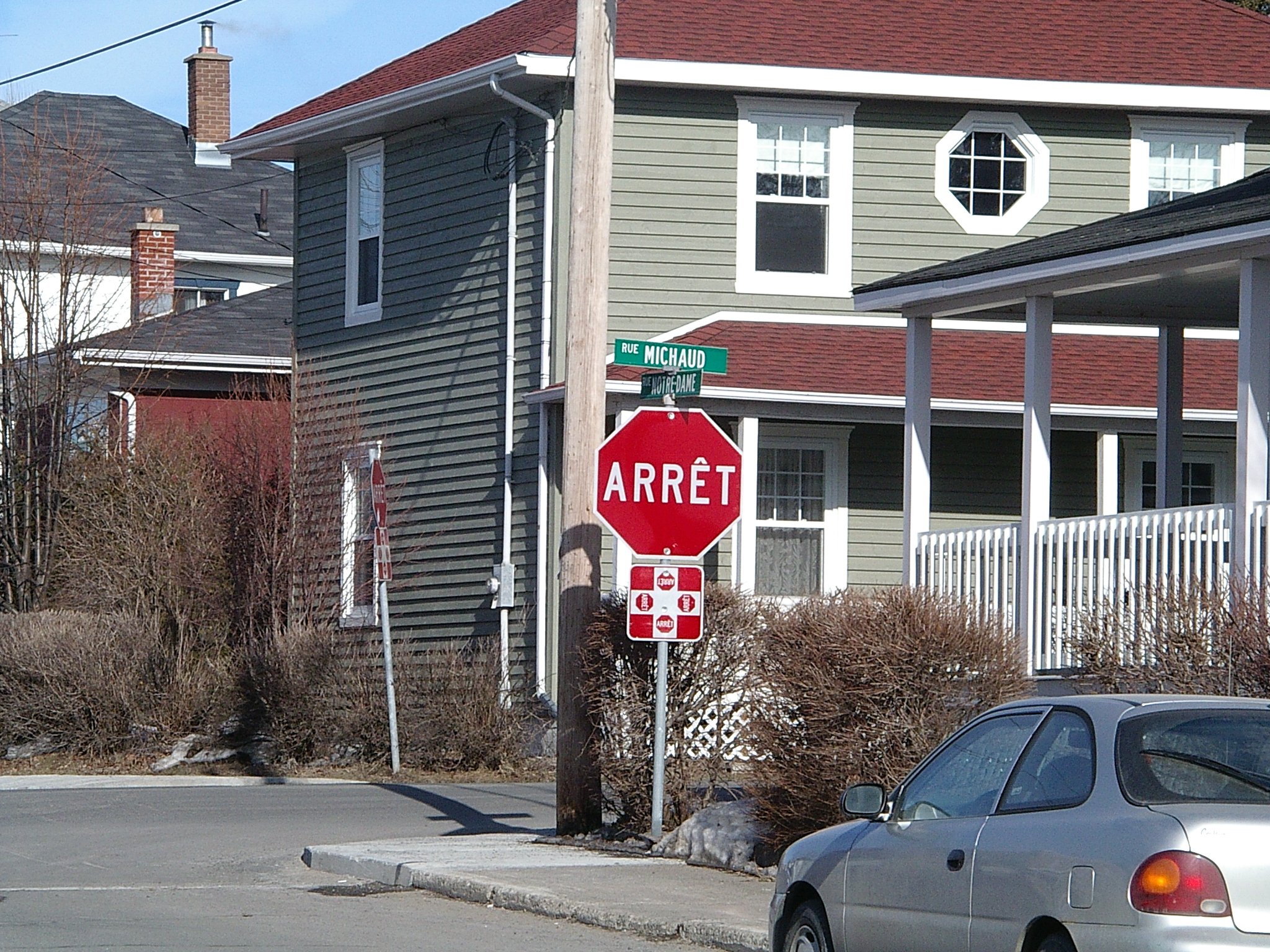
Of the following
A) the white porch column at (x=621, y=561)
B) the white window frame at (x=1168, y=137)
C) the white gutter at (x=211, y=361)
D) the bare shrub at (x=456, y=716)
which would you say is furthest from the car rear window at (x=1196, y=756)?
the white gutter at (x=211, y=361)

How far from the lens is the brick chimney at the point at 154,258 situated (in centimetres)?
3316

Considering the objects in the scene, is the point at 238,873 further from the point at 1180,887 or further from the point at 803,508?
the point at 803,508

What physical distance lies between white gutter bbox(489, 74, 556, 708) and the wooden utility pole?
6.95 m

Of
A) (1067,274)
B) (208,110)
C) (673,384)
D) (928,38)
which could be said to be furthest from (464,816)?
(208,110)

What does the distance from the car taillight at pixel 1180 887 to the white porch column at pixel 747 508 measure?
13.3m

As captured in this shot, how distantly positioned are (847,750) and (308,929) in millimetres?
3301

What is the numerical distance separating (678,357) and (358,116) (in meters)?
11.0

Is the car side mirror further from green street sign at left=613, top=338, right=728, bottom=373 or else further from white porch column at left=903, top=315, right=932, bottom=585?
white porch column at left=903, top=315, right=932, bottom=585

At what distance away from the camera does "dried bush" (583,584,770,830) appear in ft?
43.1

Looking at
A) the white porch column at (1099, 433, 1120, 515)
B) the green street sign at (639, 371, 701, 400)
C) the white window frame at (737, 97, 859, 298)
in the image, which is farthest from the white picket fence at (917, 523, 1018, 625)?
the white window frame at (737, 97, 859, 298)

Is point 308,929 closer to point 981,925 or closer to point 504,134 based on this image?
point 981,925

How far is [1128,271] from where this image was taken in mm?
13547

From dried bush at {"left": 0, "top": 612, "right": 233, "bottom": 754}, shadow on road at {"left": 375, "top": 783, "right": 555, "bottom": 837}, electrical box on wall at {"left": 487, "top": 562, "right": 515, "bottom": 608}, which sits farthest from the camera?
electrical box on wall at {"left": 487, "top": 562, "right": 515, "bottom": 608}

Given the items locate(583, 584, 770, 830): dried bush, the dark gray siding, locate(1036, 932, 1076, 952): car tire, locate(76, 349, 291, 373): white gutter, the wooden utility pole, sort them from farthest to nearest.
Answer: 1. locate(76, 349, 291, 373): white gutter
2. the dark gray siding
3. the wooden utility pole
4. locate(583, 584, 770, 830): dried bush
5. locate(1036, 932, 1076, 952): car tire
